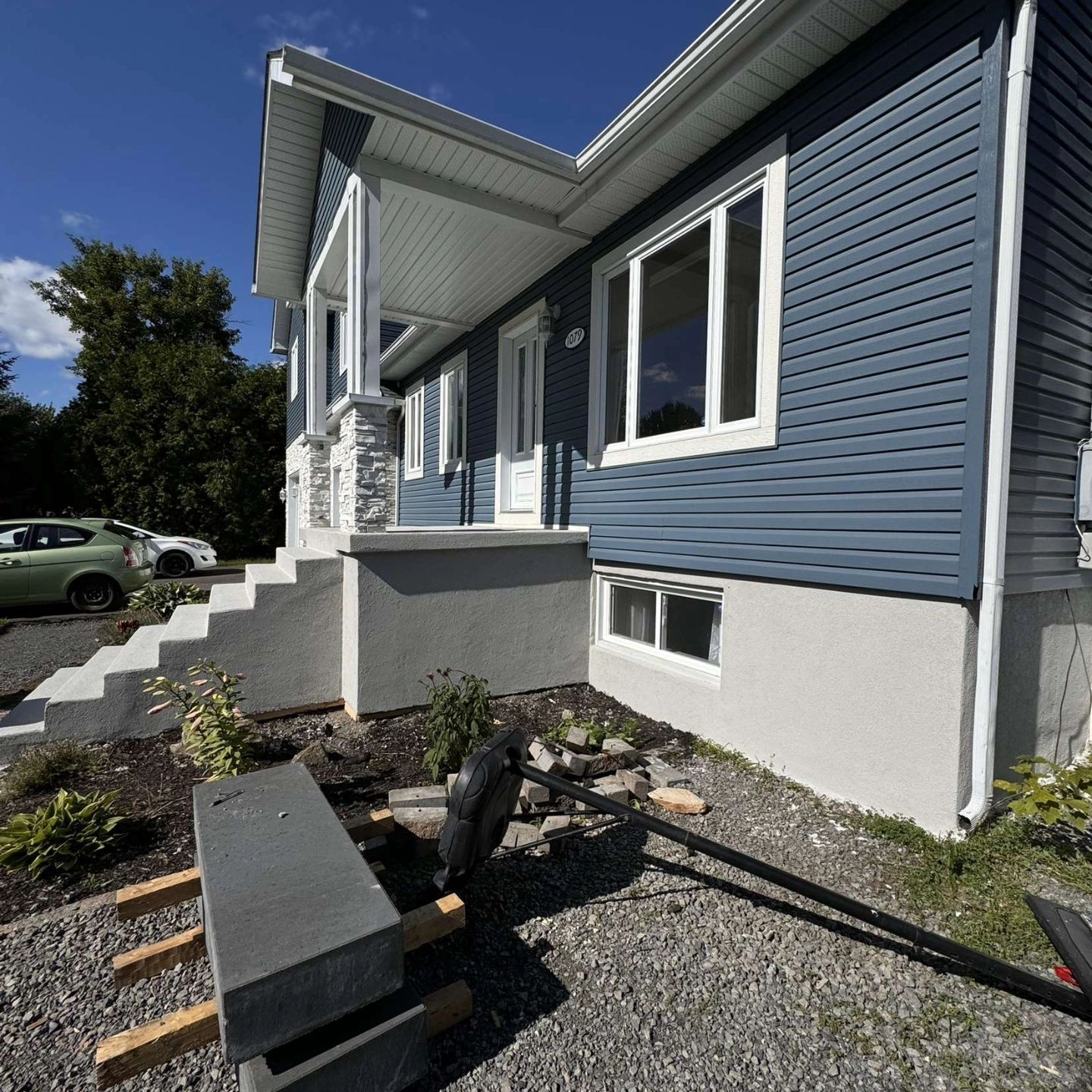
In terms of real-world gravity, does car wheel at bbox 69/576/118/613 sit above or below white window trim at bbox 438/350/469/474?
below

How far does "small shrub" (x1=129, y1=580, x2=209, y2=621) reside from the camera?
7194mm

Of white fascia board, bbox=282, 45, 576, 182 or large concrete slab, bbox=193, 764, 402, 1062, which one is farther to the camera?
white fascia board, bbox=282, 45, 576, 182

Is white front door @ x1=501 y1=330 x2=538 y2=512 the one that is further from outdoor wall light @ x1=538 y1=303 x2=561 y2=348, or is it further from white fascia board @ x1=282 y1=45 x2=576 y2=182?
white fascia board @ x1=282 y1=45 x2=576 y2=182

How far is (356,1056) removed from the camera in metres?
1.52

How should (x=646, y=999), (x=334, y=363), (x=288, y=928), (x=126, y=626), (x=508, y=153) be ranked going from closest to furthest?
(x=288, y=928) < (x=646, y=999) < (x=508, y=153) < (x=126, y=626) < (x=334, y=363)

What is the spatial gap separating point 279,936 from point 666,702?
3.57 m

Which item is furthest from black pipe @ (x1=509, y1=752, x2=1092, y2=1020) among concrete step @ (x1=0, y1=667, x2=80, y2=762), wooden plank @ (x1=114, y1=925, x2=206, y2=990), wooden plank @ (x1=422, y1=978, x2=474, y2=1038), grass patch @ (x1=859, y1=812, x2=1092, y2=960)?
concrete step @ (x1=0, y1=667, x2=80, y2=762)

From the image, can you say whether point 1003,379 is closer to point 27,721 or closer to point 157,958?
point 157,958

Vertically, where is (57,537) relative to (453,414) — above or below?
below

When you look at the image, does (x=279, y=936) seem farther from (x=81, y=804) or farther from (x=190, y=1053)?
(x=81, y=804)

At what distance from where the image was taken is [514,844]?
2.87 metres

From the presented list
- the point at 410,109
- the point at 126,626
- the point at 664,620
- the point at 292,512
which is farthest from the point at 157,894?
the point at 292,512

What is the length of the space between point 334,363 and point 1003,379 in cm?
1082

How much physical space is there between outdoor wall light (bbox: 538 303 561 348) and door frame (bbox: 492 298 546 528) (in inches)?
9.8
